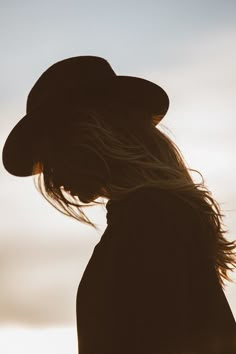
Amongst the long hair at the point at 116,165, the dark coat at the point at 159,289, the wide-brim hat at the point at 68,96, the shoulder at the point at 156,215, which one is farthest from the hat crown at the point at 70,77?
the dark coat at the point at 159,289

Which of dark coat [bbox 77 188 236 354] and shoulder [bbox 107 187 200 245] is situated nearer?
dark coat [bbox 77 188 236 354]

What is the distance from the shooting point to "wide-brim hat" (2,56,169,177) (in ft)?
12.7

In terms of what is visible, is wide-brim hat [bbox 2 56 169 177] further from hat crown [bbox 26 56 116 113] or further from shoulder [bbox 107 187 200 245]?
shoulder [bbox 107 187 200 245]

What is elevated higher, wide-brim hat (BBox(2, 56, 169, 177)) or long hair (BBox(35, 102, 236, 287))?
Answer: wide-brim hat (BBox(2, 56, 169, 177))

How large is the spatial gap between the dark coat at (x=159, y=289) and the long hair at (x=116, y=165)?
0.12m

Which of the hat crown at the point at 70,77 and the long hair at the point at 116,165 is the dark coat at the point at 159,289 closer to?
the long hair at the point at 116,165

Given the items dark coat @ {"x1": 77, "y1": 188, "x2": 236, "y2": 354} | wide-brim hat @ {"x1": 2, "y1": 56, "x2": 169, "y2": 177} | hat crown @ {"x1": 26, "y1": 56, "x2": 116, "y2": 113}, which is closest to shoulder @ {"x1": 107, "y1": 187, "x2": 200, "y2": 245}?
dark coat @ {"x1": 77, "y1": 188, "x2": 236, "y2": 354}

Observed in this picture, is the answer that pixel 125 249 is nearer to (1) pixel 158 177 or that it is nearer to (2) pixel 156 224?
(2) pixel 156 224

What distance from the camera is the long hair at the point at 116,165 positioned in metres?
3.12

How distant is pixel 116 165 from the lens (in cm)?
327

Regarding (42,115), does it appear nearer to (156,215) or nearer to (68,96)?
(68,96)

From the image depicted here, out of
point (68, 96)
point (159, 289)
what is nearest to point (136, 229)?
point (159, 289)

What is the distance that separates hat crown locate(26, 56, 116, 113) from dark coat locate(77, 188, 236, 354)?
4.06 feet

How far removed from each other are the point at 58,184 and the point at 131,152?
1.93 ft
